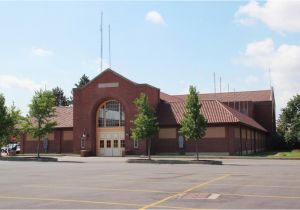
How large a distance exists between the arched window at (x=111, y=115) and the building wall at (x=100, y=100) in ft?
2.63

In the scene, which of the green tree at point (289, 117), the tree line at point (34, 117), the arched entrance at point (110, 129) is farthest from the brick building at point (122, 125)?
the green tree at point (289, 117)

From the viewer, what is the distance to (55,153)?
61.3 m

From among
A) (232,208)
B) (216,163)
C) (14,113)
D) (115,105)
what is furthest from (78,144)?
(232,208)

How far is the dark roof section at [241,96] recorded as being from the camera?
88.8m

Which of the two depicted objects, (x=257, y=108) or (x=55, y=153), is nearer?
(x=55, y=153)

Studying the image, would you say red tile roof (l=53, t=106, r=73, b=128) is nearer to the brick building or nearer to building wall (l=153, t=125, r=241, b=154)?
the brick building

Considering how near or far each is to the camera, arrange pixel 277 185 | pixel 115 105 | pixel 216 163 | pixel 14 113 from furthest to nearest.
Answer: pixel 115 105, pixel 14 113, pixel 216 163, pixel 277 185

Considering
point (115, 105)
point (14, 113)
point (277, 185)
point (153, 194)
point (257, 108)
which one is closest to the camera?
point (153, 194)

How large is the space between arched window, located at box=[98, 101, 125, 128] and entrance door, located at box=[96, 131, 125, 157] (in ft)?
3.63

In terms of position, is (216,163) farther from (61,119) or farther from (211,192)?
(61,119)

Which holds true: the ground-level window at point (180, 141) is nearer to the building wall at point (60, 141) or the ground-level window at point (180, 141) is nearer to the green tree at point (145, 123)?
the green tree at point (145, 123)

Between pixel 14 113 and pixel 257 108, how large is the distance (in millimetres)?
53191

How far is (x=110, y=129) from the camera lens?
58344 mm

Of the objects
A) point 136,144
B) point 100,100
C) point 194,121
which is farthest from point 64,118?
point 194,121
